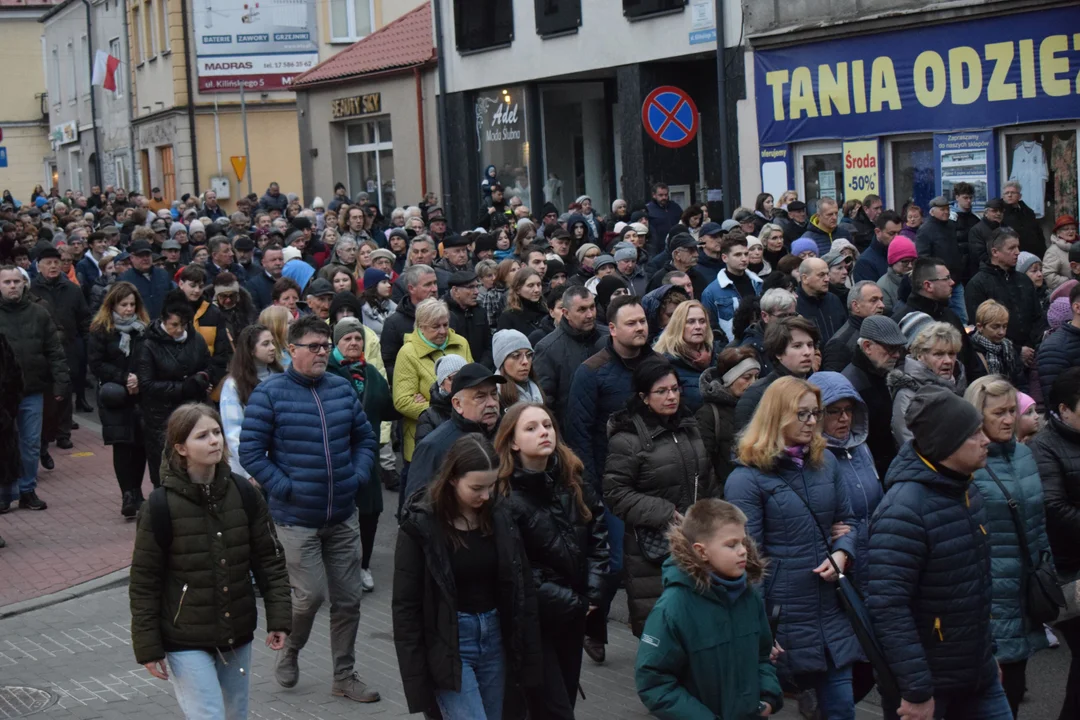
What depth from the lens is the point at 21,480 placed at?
42.7ft

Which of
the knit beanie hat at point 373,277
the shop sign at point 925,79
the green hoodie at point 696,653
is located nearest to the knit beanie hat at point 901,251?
the knit beanie hat at point 373,277

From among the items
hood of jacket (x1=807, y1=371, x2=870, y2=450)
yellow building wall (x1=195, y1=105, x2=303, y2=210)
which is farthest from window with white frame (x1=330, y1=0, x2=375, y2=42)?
hood of jacket (x1=807, y1=371, x2=870, y2=450)

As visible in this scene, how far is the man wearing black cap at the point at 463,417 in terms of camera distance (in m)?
6.66

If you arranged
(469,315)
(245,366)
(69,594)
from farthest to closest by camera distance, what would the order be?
(469,315), (69,594), (245,366)

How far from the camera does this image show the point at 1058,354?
905 cm

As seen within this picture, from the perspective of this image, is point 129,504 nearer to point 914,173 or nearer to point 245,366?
point 245,366

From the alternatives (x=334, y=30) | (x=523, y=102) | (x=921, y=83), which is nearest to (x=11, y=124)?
(x=334, y=30)

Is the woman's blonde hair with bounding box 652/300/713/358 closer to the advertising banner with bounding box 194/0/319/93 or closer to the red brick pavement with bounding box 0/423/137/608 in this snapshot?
the red brick pavement with bounding box 0/423/137/608

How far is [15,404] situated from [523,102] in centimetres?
1706

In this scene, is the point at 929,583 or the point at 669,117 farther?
the point at 669,117

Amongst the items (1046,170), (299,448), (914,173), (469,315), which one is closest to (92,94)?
(914,173)

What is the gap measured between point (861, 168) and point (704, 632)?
15872mm

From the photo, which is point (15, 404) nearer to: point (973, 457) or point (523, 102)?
point (973, 457)

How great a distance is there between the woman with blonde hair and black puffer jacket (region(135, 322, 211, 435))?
13.5ft
